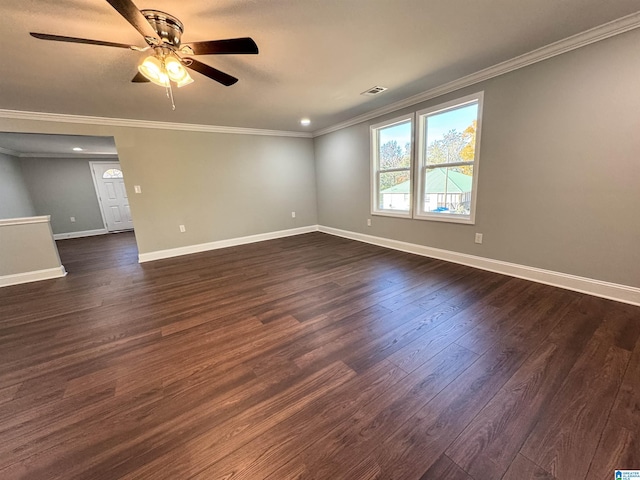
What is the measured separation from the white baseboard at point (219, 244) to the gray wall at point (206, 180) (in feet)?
0.27

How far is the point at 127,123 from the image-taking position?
157 inches

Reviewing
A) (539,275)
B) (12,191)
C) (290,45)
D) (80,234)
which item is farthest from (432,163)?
(80,234)

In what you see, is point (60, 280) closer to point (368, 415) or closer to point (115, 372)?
point (115, 372)

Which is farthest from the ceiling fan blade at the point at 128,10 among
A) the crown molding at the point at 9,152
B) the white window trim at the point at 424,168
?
the crown molding at the point at 9,152

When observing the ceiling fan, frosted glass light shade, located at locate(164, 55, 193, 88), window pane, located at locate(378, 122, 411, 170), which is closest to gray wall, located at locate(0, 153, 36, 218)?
the ceiling fan

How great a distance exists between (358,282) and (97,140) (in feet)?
18.9

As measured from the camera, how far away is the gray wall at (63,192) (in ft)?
21.1

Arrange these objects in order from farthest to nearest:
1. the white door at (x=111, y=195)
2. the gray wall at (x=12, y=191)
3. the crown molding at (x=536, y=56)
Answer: the white door at (x=111, y=195) → the gray wall at (x=12, y=191) → the crown molding at (x=536, y=56)

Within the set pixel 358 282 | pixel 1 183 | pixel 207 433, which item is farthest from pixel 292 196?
pixel 1 183

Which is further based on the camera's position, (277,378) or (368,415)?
(277,378)

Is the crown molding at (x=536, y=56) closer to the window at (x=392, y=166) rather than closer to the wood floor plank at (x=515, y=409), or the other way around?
the window at (x=392, y=166)

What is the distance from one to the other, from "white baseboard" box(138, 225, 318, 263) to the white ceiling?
7.61 feet

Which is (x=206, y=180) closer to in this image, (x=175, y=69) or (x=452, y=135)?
(x=175, y=69)

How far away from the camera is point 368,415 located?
1.29 metres
